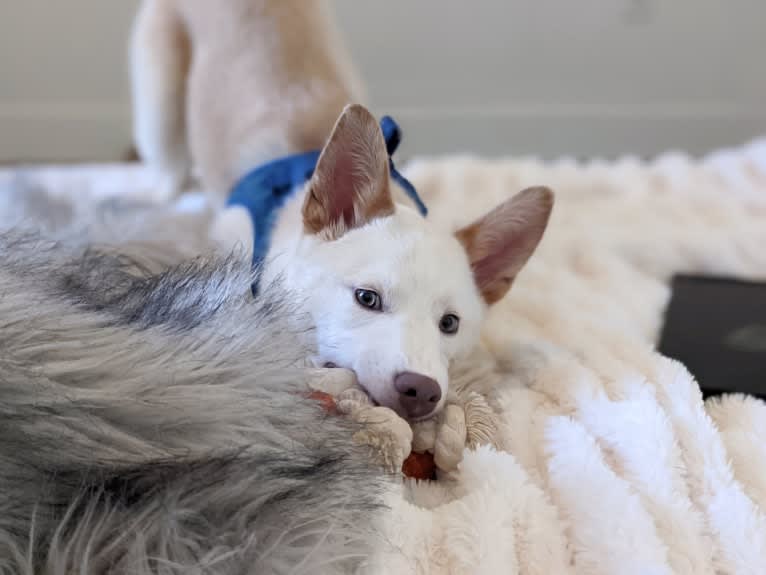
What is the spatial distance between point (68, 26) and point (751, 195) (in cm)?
200

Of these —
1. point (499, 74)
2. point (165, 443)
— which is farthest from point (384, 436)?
point (499, 74)

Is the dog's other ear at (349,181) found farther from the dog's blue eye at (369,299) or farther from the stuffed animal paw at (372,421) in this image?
the stuffed animal paw at (372,421)

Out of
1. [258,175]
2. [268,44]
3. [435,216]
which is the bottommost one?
[435,216]

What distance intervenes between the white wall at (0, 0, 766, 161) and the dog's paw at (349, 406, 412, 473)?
2.09 meters

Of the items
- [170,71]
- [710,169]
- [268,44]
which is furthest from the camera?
[710,169]

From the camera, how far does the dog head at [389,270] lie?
2.53 feet

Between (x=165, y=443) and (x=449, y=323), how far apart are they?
41 cm

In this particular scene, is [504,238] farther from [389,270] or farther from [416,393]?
[416,393]

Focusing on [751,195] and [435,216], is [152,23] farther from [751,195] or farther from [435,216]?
[751,195]

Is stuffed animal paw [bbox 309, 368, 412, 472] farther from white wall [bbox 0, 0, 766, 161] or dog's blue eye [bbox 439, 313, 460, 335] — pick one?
white wall [bbox 0, 0, 766, 161]

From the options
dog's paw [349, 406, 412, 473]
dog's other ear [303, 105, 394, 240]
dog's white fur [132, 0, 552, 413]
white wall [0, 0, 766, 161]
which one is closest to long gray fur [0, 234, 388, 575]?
dog's paw [349, 406, 412, 473]

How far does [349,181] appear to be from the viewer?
932mm

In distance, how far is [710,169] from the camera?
1884 mm

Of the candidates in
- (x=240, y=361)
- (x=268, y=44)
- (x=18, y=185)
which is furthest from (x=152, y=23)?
(x=240, y=361)
